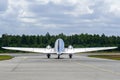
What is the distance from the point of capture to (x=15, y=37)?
646 ft

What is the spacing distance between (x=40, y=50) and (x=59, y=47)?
6.90m

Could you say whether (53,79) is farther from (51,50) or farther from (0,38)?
(0,38)

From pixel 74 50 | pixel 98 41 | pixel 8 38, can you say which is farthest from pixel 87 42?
pixel 74 50

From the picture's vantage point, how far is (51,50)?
77125mm

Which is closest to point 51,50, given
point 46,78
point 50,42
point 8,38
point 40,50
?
point 40,50

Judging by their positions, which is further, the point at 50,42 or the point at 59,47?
the point at 50,42

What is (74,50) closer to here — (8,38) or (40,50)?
(40,50)

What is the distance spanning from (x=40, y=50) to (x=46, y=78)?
52656mm

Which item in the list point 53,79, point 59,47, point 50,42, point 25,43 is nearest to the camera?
point 53,79

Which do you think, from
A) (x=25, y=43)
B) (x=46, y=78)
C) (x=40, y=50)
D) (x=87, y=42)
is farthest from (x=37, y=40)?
(x=46, y=78)

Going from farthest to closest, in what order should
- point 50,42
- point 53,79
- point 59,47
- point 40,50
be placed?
point 50,42, point 40,50, point 59,47, point 53,79

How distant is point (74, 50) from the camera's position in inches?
3140

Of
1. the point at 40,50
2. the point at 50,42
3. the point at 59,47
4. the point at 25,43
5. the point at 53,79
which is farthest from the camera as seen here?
the point at 25,43

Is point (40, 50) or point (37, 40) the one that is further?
point (37, 40)
